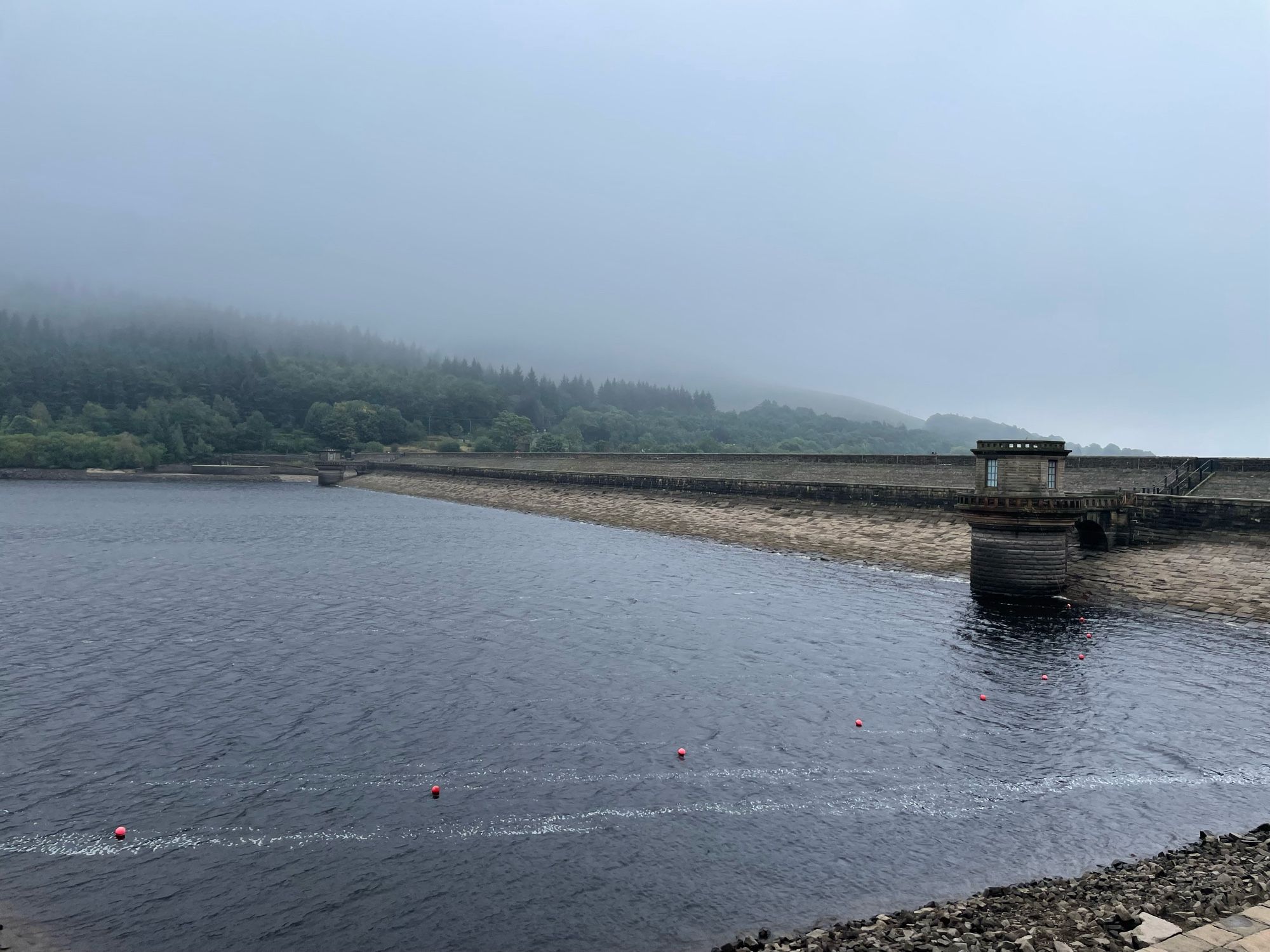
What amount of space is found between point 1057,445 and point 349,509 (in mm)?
96295

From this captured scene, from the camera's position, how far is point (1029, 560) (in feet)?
137

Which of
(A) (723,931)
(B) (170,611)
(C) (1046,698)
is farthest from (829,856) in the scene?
(B) (170,611)

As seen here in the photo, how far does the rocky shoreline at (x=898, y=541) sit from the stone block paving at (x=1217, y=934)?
98.1ft

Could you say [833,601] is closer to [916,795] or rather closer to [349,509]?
[916,795]

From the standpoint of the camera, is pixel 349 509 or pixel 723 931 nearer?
pixel 723 931

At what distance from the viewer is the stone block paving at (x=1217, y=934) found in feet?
37.2

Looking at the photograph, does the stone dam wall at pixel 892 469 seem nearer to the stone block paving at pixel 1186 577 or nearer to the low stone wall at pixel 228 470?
the stone block paving at pixel 1186 577

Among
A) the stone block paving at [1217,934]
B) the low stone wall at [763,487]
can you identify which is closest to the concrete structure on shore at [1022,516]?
the low stone wall at [763,487]

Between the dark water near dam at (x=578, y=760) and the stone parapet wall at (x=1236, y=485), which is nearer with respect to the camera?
the dark water near dam at (x=578, y=760)

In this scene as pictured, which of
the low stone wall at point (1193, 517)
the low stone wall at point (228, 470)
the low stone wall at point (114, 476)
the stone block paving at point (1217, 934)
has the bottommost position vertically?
the stone block paving at point (1217, 934)

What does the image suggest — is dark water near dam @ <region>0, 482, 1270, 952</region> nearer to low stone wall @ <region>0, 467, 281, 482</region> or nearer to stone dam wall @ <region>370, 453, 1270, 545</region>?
stone dam wall @ <region>370, 453, 1270, 545</region>

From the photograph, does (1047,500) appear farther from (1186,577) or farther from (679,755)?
(679,755)

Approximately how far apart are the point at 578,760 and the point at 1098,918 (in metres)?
12.4

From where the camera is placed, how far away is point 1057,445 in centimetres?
4228
